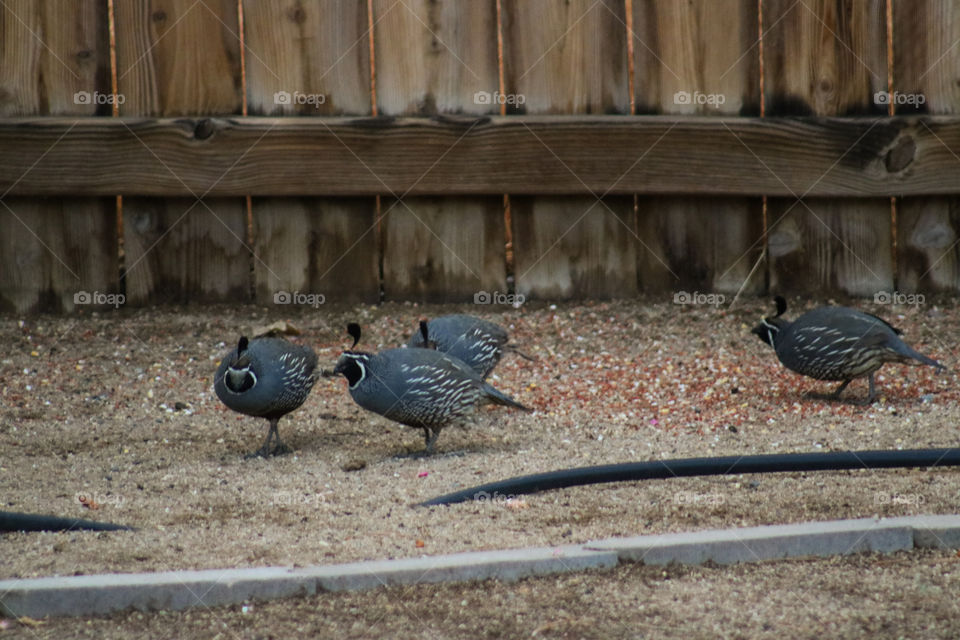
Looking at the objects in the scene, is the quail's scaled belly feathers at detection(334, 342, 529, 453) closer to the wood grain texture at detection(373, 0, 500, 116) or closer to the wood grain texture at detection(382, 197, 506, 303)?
the wood grain texture at detection(382, 197, 506, 303)

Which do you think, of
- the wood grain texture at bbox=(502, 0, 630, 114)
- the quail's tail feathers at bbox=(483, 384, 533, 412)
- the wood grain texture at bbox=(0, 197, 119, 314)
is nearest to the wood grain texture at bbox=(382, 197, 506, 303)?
the wood grain texture at bbox=(502, 0, 630, 114)

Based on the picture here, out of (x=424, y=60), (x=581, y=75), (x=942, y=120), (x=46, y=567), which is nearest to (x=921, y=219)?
(x=942, y=120)

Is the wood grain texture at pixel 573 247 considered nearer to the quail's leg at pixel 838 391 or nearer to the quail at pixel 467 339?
the quail at pixel 467 339

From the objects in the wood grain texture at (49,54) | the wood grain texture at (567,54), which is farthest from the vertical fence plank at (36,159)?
the wood grain texture at (567,54)

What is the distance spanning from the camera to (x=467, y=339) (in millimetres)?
6648

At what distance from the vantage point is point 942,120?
7.49 metres

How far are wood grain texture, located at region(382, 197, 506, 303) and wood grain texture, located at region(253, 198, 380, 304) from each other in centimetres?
14

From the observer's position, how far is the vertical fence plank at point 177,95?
7.52 meters

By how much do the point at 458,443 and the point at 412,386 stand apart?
53 cm

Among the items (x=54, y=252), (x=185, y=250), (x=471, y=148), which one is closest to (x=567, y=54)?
(x=471, y=148)

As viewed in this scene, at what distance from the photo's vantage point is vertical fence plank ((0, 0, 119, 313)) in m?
7.45

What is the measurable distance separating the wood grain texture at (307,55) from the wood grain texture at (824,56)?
2.61 metres

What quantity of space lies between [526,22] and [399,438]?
293 centimetres

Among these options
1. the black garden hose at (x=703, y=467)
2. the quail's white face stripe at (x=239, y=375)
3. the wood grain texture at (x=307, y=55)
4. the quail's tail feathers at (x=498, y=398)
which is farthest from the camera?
the wood grain texture at (x=307, y=55)
